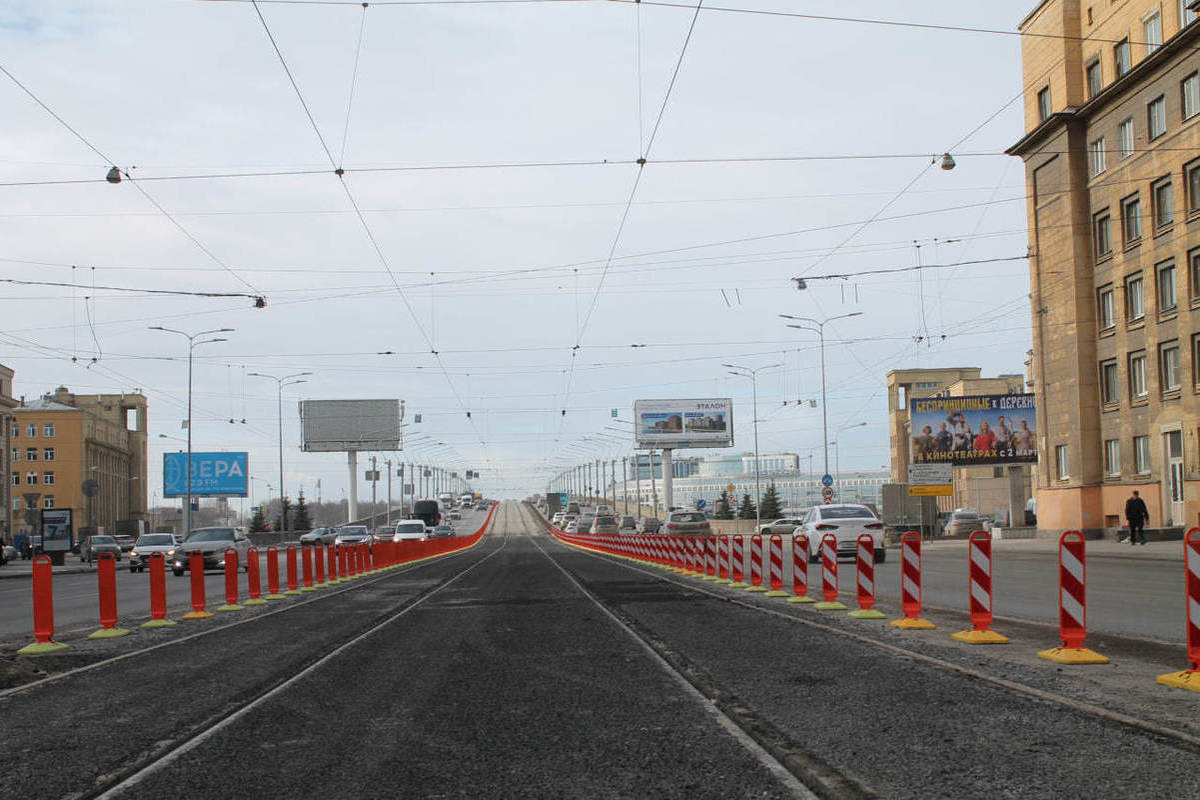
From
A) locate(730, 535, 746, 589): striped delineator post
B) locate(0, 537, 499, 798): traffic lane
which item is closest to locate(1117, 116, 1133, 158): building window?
locate(730, 535, 746, 589): striped delineator post

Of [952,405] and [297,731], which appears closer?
[297,731]

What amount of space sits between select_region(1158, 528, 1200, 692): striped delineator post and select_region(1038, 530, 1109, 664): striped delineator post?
4.52 feet

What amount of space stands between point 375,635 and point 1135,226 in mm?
37469

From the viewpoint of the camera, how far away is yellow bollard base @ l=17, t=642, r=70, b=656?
13.6m

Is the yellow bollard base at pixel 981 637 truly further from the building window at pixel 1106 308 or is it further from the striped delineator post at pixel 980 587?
the building window at pixel 1106 308

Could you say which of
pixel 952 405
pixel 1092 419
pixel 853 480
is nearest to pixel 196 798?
pixel 1092 419

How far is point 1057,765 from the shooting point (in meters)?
6.38

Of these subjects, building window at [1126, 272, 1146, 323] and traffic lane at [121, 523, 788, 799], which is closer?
traffic lane at [121, 523, 788, 799]

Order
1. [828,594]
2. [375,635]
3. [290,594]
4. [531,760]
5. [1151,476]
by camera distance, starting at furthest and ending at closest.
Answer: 1. [1151,476]
2. [290,594]
3. [828,594]
4. [375,635]
5. [531,760]

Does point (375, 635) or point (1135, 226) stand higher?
point (1135, 226)

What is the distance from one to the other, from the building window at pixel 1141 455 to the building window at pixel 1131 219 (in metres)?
7.31

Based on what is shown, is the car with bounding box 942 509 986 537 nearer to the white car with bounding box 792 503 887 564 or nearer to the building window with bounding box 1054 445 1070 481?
the building window with bounding box 1054 445 1070 481

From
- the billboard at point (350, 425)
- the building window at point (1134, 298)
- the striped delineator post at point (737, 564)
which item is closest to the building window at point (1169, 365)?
the building window at point (1134, 298)

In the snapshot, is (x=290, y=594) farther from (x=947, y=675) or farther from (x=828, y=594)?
(x=947, y=675)
